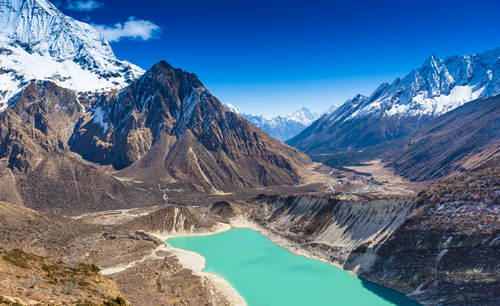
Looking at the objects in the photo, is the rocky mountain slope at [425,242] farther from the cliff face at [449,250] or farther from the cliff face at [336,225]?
the cliff face at [336,225]

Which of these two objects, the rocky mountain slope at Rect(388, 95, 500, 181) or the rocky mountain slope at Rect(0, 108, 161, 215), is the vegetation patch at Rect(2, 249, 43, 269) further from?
the rocky mountain slope at Rect(388, 95, 500, 181)

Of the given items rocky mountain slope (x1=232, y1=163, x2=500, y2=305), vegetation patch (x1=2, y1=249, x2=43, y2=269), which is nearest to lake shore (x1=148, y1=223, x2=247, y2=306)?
rocky mountain slope (x1=232, y1=163, x2=500, y2=305)

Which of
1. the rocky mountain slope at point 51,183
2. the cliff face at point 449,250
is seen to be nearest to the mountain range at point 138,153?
the rocky mountain slope at point 51,183

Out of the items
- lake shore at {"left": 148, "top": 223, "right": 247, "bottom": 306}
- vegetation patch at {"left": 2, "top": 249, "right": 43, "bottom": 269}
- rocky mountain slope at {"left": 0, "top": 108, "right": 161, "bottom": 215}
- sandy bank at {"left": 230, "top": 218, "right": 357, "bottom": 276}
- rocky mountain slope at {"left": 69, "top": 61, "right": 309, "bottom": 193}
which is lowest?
lake shore at {"left": 148, "top": 223, "right": 247, "bottom": 306}

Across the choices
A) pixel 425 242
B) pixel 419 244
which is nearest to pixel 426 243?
pixel 425 242

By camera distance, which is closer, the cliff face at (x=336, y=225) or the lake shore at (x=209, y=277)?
the lake shore at (x=209, y=277)

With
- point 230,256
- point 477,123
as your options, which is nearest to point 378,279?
point 230,256
